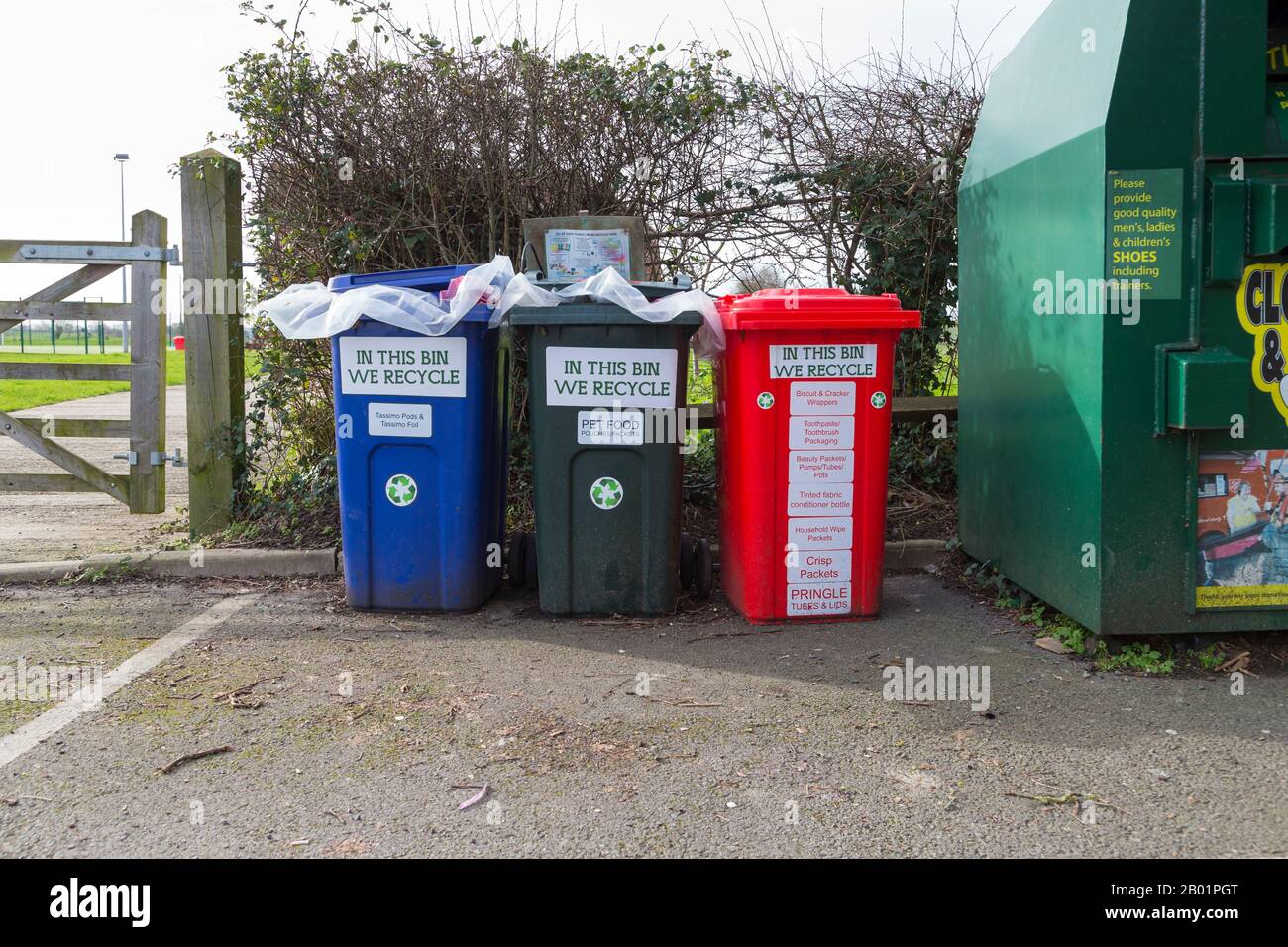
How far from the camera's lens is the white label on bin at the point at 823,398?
452 cm

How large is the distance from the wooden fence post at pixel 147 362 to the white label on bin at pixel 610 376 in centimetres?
266

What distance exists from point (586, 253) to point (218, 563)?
8.35ft

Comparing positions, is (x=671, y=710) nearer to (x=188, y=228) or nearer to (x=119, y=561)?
(x=119, y=561)

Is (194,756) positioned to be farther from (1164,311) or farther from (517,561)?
(1164,311)

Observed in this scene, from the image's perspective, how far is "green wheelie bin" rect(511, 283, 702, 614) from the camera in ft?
15.2

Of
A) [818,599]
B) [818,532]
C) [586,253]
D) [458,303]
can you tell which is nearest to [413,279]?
[458,303]

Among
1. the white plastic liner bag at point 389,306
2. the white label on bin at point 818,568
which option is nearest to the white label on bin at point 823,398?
the white label on bin at point 818,568

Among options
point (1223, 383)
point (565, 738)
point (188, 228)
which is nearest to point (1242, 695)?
point (1223, 383)

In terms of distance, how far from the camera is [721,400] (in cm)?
497

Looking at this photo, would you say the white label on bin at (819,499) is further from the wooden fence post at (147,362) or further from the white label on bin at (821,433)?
the wooden fence post at (147,362)

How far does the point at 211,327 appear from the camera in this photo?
5.98 m

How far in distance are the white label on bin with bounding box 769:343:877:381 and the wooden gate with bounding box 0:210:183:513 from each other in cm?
356

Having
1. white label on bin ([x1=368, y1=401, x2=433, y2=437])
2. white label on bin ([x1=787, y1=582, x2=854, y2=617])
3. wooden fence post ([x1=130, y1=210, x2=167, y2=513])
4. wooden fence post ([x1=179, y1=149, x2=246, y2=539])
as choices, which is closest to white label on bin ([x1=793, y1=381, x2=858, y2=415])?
white label on bin ([x1=787, y1=582, x2=854, y2=617])

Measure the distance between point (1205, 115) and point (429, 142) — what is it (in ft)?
13.0
